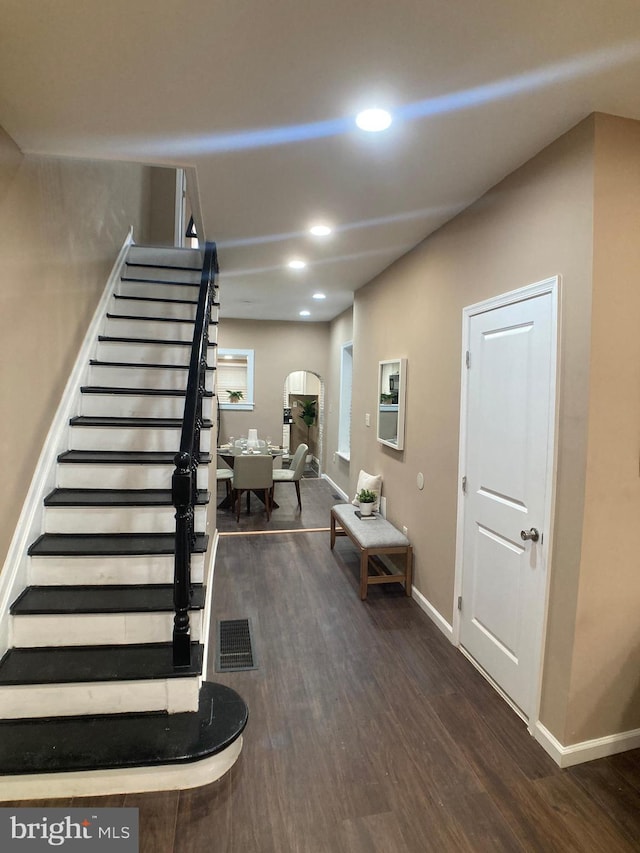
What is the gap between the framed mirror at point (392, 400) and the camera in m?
3.84

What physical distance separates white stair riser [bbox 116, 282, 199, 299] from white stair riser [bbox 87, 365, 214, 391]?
3.48 ft

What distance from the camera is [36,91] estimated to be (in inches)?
68.5

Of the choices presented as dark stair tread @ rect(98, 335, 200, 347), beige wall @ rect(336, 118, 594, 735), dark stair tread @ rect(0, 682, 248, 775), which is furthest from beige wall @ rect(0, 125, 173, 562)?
beige wall @ rect(336, 118, 594, 735)

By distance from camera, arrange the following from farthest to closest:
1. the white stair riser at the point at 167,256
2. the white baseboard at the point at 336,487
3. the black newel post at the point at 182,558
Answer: the white baseboard at the point at 336,487 → the white stair riser at the point at 167,256 → the black newel post at the point at 182,558

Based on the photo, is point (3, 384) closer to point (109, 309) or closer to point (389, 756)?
point (109, 309)

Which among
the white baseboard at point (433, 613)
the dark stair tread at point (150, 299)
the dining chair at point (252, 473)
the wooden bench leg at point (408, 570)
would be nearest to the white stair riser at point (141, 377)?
the dark stair tread at point (150, 299)

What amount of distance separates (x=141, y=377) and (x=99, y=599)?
5.85 feet

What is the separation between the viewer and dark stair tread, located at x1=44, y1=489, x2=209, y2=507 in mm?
2555

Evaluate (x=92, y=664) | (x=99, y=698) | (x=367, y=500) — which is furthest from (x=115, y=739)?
(x=367, y=500)

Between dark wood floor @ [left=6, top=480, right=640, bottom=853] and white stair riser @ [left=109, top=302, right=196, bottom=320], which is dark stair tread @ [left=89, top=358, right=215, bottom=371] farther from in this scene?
dark wood floor @ [left=6, top=480, right=640, bottom=853]

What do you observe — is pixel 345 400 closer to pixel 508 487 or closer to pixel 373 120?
pixel 508 487

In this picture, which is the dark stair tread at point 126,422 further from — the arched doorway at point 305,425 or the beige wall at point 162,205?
the arched doorway at point 305,425

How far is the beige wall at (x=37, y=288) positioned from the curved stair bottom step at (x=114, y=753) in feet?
2.67

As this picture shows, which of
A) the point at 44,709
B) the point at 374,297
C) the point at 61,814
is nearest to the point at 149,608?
the point at 44,709
